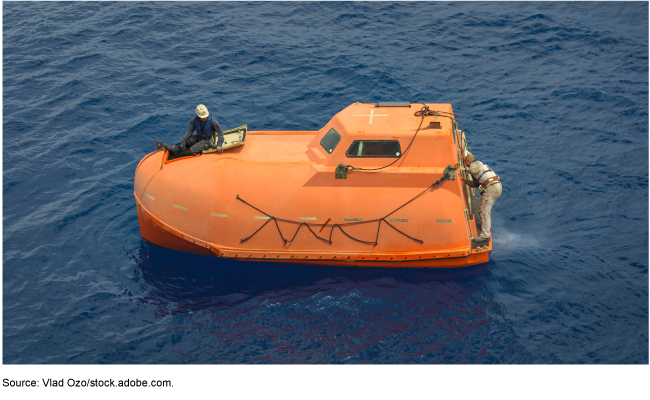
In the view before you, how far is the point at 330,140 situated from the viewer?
37.6 feet

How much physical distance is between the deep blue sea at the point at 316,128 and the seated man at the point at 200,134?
256 centimetres

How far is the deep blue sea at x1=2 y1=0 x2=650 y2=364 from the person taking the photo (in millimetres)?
10273

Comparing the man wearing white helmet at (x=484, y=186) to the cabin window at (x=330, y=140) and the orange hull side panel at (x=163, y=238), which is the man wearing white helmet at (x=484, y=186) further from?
the orange hull side panel at (x=163, y=238)

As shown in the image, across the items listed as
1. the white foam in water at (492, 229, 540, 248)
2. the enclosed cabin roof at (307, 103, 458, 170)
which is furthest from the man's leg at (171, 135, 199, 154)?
the white foam in water at (492, 229, 540, 248)

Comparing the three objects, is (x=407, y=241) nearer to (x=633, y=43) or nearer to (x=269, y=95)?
(x=269, y=95)

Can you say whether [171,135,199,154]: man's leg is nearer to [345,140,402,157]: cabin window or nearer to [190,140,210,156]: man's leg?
[190,140,210,156]: man's leg

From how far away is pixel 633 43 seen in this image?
738 inches

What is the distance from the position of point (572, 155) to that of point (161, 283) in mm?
11547

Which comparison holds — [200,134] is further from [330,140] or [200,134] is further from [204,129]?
[330,140]

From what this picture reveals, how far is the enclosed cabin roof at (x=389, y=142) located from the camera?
1095 centimetres

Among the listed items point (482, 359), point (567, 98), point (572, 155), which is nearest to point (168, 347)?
point (482, 359)

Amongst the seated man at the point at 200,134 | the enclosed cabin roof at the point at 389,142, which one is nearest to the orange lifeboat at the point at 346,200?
the enclosed cabin roof at the point at 389,142

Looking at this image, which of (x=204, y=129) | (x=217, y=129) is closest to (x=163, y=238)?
(x=204, y=129)

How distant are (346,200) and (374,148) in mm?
1265
